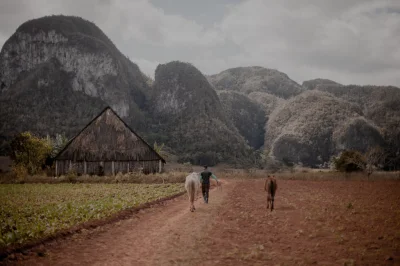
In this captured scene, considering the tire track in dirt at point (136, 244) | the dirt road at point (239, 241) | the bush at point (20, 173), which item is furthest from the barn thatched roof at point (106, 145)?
the tire track in dirt at point (136, 244)

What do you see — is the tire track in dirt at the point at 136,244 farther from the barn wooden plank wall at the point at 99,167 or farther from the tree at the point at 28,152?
the tree at the point at 28,152

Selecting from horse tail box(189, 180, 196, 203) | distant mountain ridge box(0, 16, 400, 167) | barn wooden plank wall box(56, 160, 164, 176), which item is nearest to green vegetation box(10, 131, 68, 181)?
barn wooden plank wall box(56, 160, 164, 176)

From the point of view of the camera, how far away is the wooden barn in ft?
141

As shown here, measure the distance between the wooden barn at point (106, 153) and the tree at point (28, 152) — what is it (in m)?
3.92

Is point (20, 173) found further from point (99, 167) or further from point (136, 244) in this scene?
point (136, 244)

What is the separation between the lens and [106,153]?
43.8 m

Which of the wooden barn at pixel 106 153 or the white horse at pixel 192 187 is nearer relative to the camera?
the white horse at pixel 192 187

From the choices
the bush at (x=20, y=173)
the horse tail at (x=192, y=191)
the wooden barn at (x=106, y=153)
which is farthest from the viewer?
the wooden barn at (x=106, y=153)

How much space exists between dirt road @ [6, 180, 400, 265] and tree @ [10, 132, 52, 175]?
36.2 metres

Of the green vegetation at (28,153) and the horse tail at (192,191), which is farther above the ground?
the green vegetation at (28,153)

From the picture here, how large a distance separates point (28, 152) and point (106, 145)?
→ 1060 cm

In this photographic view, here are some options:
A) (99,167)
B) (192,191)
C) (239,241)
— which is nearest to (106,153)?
(99,167)

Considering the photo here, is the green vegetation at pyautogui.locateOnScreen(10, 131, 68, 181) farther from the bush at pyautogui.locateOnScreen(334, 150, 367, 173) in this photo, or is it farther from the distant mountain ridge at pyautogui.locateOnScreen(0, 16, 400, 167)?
the distant mountain ridge at pyautogui.locateOnScreen(0, 16, 400, 167)

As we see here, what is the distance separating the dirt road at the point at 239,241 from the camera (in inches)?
305
